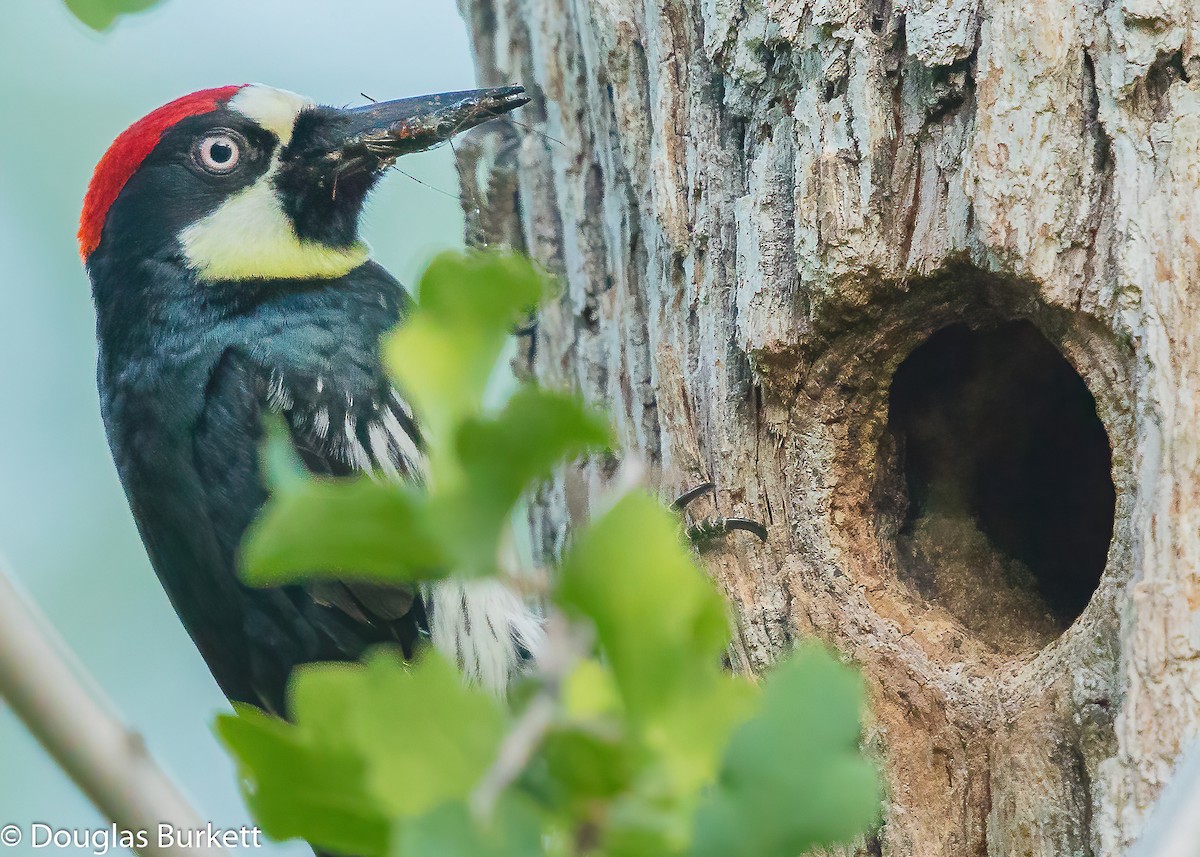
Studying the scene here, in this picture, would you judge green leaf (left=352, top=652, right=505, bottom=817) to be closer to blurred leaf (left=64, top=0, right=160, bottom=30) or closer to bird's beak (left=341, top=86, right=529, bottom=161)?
blurred leaf (left=64, top=0, right=160, bottom=30)

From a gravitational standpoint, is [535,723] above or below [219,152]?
below

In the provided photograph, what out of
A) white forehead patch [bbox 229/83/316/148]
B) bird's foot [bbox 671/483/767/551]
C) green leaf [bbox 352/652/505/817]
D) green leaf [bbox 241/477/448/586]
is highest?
white forehead patch [bbox 229/83/316/148]

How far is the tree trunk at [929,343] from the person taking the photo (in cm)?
143

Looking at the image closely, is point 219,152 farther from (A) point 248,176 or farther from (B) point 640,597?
(B) point 640,597

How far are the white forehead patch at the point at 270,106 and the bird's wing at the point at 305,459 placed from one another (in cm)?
50

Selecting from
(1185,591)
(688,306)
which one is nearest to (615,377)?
(688,306)

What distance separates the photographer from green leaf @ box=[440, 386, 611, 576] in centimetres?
55

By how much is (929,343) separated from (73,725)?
1598 millimetres

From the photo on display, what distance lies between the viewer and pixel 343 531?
57 cm

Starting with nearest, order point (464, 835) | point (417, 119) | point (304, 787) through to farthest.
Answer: point (464, 835) → point (304, 787) → point (417, 119)

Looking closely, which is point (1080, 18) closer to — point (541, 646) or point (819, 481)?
point (819, 481)

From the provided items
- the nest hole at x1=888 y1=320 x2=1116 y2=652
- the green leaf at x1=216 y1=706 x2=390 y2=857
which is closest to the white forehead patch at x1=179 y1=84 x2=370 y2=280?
the nest hole at x1=888 y1=320 x2=1116 y2=652

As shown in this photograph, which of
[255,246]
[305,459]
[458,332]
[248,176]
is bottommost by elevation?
[458,332]

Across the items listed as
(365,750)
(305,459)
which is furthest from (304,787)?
(305,459)
